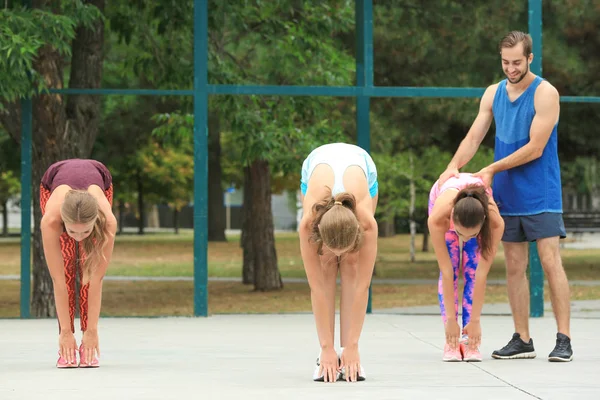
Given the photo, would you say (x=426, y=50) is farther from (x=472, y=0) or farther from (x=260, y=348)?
(x=260, y=348)

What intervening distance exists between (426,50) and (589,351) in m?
13.0

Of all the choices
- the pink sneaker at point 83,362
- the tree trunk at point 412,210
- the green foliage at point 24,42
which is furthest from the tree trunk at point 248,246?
the pink sneaker at point 83,362

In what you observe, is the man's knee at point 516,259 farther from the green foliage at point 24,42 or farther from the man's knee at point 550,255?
the green foliage at point 24,42

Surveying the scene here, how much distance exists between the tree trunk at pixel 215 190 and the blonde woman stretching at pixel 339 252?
22.5 metres

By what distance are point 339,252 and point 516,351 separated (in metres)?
2.06

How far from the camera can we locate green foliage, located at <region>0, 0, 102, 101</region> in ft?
33.1

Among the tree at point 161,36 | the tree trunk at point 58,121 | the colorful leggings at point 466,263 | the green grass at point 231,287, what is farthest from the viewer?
the green grass at point 231,287

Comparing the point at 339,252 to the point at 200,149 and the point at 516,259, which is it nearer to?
the point at 516,259

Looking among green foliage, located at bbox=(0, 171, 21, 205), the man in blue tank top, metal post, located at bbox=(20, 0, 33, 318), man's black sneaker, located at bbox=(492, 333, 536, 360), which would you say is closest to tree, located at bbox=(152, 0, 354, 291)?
metal post, located at bbox=(20, 0, 33, 318)

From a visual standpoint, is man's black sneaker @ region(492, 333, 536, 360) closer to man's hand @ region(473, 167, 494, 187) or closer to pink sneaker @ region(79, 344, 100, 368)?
man's hand @ region(473, 167, 494, 187)

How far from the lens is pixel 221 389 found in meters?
6.15

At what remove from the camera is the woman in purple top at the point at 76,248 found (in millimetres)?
6980

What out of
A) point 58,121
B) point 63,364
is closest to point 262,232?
point 58,121

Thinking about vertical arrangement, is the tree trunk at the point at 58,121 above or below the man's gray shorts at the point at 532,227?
above
